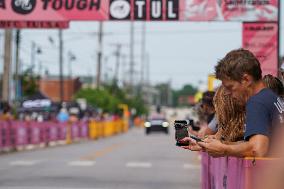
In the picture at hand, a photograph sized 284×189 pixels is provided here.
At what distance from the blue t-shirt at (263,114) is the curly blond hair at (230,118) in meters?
1.01

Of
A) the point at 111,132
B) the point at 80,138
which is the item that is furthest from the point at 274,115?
the point at 111,132

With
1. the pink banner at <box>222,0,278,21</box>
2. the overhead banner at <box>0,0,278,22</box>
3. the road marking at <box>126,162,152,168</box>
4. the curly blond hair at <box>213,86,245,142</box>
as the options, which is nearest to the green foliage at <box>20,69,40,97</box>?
the road marking at <box>126,162,152,168</box>

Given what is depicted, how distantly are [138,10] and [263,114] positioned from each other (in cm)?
1052

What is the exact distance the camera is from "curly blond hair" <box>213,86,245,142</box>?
7121mm

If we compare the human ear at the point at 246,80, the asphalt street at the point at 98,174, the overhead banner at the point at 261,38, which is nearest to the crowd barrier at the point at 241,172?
the human ear at the point at 246,80

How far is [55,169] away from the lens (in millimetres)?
20250

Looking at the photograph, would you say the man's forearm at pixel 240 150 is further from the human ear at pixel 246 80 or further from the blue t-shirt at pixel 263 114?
the human ear at pixel 246 80

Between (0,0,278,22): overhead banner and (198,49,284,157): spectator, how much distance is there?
1027cm

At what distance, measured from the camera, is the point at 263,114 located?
5922 millimetres

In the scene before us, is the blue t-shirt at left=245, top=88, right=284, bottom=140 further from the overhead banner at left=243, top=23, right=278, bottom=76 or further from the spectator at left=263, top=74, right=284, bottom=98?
the overhead banner at left=243, top=23, right=278, bottom=76

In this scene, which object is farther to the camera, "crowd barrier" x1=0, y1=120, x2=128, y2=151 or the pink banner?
"crowd barrier" x1=0, y1=120, x2=128, y2=151

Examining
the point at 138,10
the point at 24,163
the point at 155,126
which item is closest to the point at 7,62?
the point at 24,163

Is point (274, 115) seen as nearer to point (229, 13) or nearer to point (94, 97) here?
point (229, 13)

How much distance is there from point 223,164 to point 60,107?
165 ft
